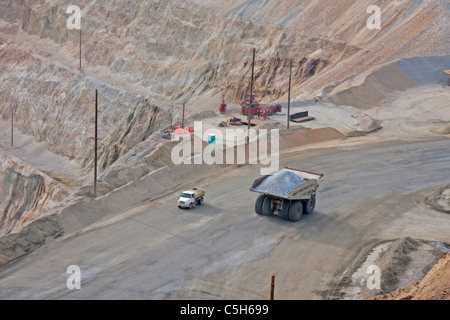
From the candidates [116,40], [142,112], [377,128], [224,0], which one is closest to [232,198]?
[377,128]

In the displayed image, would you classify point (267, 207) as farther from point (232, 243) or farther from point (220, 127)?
point (220, 127)

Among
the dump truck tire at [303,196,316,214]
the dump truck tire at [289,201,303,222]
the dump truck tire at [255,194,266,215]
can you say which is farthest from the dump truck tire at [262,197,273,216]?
the dump truck tire at [303,196,316,214]

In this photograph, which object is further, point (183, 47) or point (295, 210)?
point (183, 47)

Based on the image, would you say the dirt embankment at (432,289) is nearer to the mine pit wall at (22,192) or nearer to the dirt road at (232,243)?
the dirt road at (232,243)

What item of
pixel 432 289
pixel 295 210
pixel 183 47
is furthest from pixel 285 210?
pixel 183 47

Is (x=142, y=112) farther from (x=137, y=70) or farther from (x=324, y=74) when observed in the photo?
(x=324, y=74)
